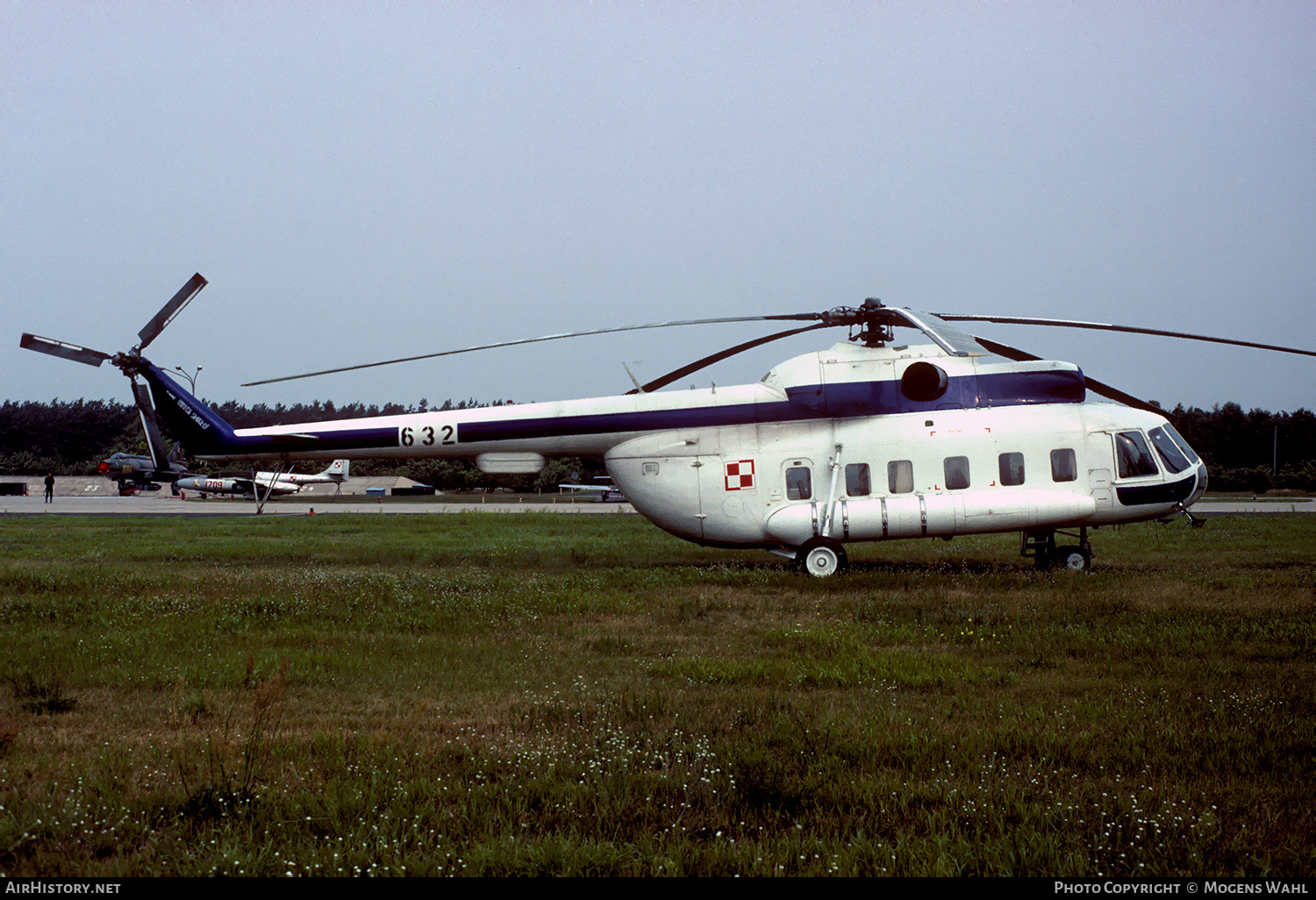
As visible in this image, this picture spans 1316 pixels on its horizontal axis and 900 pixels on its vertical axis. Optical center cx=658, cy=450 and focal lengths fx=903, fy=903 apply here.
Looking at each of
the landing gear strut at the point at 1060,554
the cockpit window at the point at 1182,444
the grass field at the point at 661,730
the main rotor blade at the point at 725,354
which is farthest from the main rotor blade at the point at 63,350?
the cockpit window at the point at 1182,444

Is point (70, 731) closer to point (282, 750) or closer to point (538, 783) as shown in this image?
point (282, 750)

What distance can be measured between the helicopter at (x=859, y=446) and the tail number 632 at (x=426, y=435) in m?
0.03

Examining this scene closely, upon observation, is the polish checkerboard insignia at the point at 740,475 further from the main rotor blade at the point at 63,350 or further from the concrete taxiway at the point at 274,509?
the concrete taxiway at the point at 274,509

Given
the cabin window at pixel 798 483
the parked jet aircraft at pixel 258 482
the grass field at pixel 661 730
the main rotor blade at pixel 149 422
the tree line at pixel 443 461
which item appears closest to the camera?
the grass field at pixel 661 730

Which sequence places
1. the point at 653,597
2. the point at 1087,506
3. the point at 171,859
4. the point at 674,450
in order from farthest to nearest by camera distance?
the point at 674,450
the point at 1087,506
the point at 653,597
the point at 171,859

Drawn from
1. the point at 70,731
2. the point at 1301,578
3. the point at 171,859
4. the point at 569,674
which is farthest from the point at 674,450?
the point at 171,859

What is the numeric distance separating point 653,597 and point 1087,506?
789cm

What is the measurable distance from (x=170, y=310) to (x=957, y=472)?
600 inches

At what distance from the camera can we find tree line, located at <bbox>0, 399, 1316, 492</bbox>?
78.0m

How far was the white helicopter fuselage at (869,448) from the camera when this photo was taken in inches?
607

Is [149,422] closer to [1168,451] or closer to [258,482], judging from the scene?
[1168,451]

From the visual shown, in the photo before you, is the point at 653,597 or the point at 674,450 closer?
the point at 653,597

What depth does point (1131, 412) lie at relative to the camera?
52.1 ft

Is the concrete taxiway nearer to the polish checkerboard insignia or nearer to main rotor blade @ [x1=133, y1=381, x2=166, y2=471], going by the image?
main rotor blade @ [x1=133, y1=381, x2=166, y2=471]
